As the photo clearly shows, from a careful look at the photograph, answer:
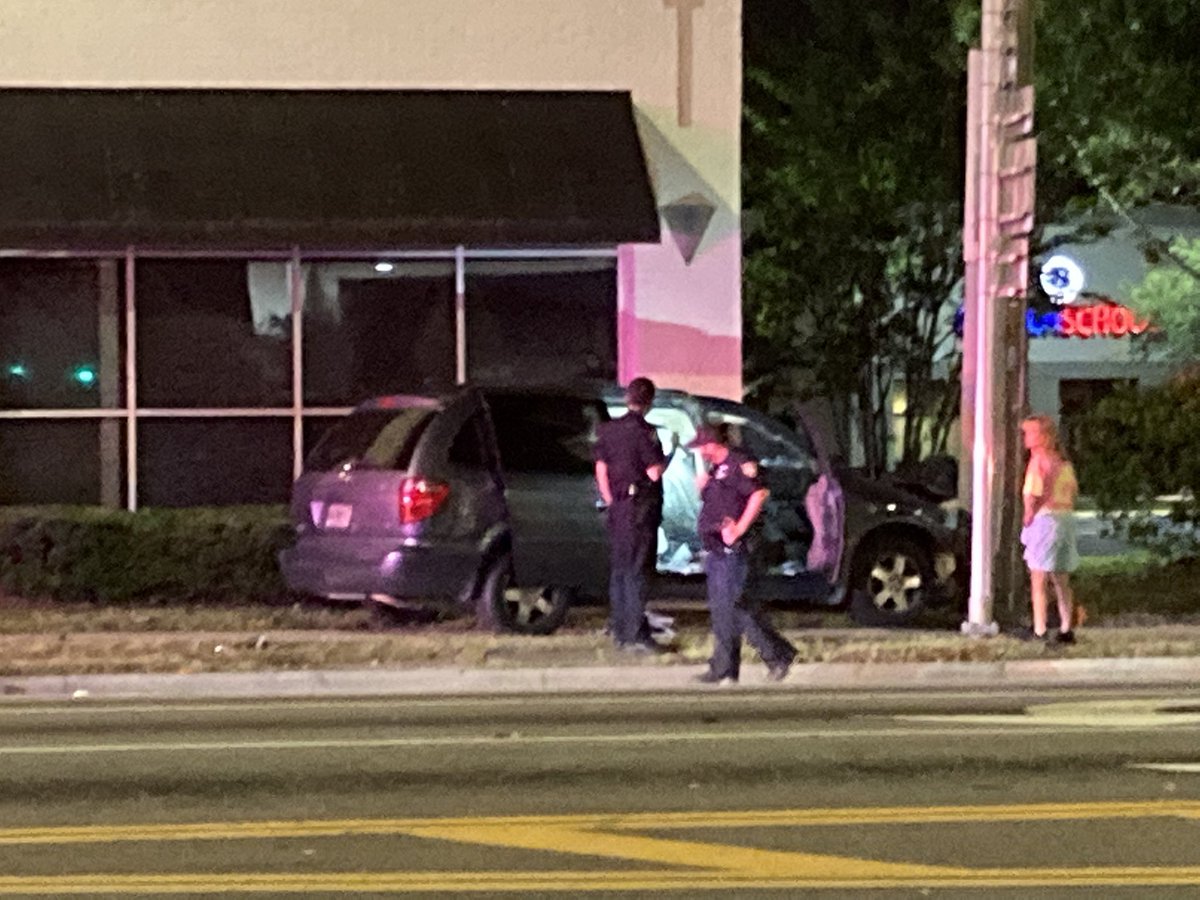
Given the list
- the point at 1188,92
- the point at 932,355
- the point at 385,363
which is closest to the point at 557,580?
the point at 385,363

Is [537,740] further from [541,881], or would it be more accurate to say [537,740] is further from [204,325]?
[204,325]

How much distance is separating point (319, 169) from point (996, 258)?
5742 mm

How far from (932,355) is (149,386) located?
13.1m

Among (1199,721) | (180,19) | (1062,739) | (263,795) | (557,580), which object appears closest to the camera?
(263,795)

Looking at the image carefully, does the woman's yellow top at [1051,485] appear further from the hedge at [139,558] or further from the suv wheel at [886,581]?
the hedge at [139,558]

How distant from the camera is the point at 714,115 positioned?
18828mm

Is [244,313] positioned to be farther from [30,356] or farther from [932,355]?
[932,355]

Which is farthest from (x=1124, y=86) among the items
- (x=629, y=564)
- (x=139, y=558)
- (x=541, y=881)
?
(x=541, y=881)

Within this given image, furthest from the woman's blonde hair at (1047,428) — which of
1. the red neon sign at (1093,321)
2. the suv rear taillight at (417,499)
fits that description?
the red neon sign at (1093,321)

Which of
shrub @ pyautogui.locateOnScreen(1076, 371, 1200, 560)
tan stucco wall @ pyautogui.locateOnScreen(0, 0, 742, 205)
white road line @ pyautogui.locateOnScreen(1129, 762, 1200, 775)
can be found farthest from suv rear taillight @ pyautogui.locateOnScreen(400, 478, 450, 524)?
shrub @ pyautogui.locateOnScreen(1076, 371, 1200, 560)

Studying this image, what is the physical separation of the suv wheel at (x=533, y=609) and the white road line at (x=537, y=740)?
3844mm

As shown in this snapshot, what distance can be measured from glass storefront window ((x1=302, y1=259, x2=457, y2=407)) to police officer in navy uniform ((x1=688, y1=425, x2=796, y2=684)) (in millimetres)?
5884

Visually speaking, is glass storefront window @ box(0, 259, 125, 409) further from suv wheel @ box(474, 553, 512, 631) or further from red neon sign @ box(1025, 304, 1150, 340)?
red neon sign @ box(1025, 304, 1150, 340)

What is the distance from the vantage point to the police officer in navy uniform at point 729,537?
12.7 meters
